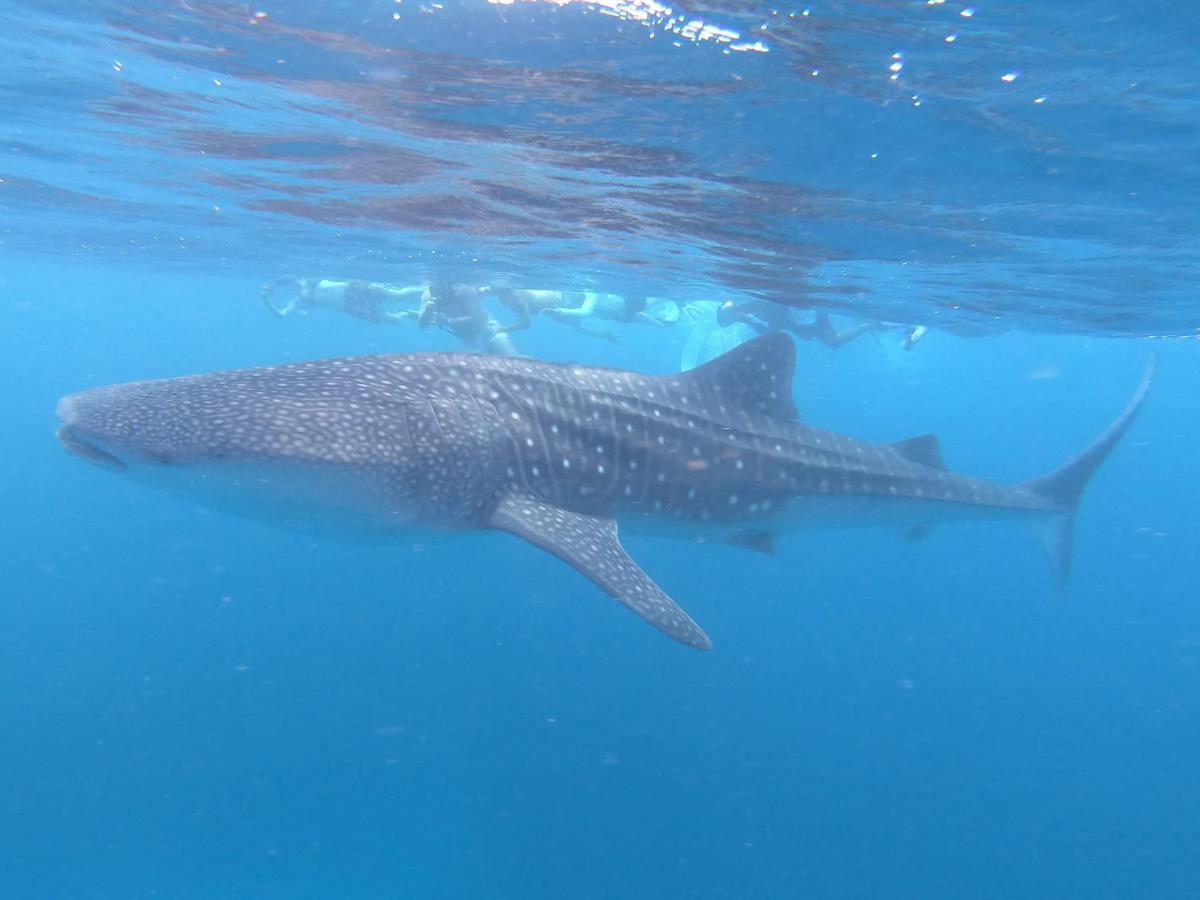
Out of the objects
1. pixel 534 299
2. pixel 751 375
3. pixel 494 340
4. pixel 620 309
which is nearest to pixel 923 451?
pixel 751 375

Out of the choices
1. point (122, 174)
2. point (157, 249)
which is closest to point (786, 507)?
point (122, 174)

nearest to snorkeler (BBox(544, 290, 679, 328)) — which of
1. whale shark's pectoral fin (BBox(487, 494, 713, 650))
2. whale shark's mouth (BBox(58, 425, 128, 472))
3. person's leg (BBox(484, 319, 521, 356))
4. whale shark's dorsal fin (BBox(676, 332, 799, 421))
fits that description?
person's leg (BBox(484, 319, 521, 356))

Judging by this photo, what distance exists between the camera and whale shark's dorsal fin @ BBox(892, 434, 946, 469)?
32.4 feet

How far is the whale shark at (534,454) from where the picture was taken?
5395 mm

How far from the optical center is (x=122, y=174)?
13.9 m

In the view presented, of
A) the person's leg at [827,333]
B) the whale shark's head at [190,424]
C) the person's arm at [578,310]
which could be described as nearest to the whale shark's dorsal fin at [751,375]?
the whale shark's head at [190,424]

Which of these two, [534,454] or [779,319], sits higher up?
[534,454]

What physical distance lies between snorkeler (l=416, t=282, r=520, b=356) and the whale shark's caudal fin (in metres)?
13.3

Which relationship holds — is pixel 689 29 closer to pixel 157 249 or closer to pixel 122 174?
pixel 122 174

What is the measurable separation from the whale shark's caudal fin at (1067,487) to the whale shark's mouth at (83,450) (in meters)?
10.8

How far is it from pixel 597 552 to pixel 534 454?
3.88ft

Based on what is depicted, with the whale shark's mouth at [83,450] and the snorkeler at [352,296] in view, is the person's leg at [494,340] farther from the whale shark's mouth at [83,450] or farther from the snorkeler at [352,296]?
the whale shark's mouth at [83,450]

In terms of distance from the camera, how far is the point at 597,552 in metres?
6.34

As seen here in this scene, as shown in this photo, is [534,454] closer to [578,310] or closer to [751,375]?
[751,375]
